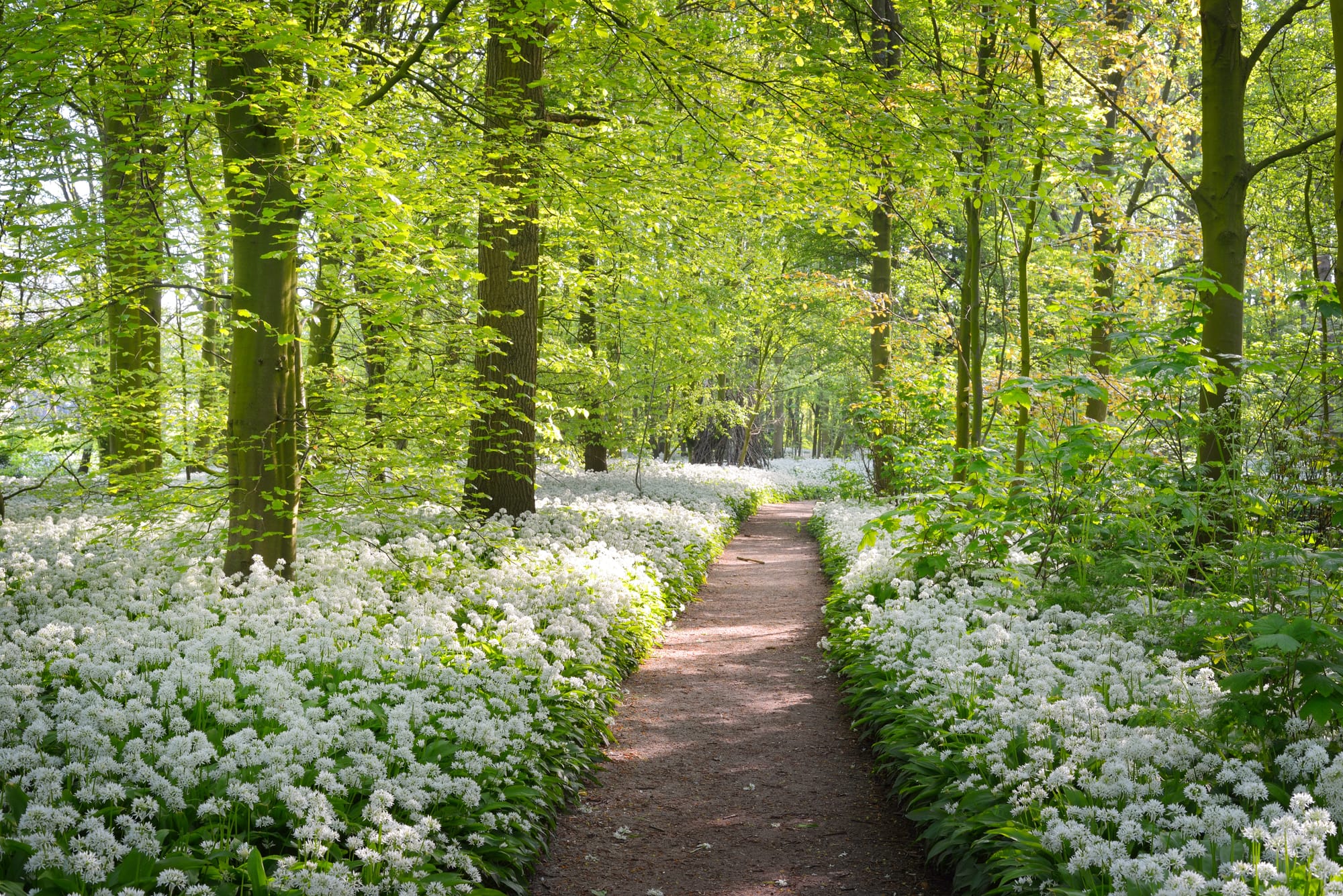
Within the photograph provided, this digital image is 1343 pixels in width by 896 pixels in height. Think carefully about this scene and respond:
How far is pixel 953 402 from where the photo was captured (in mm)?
13914

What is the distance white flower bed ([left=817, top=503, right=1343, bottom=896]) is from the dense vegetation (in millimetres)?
42

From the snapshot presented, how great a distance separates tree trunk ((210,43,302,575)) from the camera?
695 centimetres

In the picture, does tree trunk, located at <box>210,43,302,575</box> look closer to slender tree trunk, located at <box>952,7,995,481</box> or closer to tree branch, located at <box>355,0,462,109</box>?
tree branch, located at <box>355,0,462,109</box>

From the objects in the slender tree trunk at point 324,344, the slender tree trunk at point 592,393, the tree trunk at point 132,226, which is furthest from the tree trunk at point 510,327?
the tree trunk at point 132,226

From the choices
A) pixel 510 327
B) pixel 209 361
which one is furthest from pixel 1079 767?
pixel 209 361

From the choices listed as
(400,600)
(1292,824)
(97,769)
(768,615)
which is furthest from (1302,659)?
(768,615)

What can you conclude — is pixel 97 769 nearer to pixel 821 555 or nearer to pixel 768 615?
pixel 768 615

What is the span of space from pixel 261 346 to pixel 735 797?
5.53 metres

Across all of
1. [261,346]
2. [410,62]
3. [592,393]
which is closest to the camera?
[410,62]

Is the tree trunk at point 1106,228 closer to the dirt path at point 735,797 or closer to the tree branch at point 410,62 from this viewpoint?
the dirt path at point 735,797

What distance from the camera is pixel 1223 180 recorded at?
7066 millimetres

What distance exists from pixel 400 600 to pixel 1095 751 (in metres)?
5.59

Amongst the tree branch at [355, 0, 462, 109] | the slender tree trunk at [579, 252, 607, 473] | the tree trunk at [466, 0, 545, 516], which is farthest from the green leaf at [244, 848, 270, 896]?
the slender tree trunk at [579, 252, 607, 473]

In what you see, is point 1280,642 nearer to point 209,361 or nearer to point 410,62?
point 410,62
